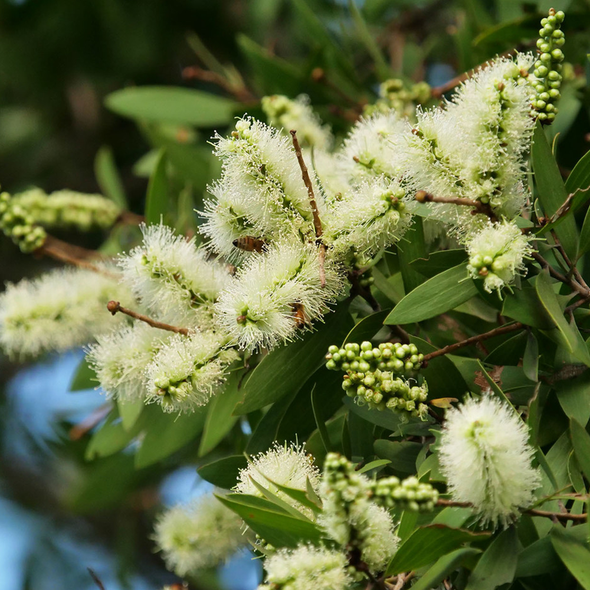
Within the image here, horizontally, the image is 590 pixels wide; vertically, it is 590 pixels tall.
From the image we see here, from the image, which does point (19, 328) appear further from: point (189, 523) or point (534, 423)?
point (534, 423)

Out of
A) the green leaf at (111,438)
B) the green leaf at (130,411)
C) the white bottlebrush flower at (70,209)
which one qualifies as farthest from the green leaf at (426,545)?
the white bottlebrush flower at (70,209)

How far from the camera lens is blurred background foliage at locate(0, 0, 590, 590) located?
2.24 meters

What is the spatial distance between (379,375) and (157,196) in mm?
930

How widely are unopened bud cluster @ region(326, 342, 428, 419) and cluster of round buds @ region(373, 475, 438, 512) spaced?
17cm

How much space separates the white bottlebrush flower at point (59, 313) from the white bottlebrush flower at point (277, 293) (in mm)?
651

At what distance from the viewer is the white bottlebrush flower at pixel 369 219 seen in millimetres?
1167

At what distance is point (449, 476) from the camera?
3.34ft

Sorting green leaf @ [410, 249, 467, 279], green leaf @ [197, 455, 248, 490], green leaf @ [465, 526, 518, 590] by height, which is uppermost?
green leaf @ [410, 249, 467, 279]

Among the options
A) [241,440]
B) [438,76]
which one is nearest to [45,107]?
[438,76]

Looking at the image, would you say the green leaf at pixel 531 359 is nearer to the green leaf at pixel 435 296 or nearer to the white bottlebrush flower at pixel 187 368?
the green leaf at pixel 435 296

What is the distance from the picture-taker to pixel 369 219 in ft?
3.84

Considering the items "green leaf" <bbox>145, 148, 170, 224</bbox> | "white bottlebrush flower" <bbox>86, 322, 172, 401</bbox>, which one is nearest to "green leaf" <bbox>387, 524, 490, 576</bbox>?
"white bottlebrush flower" <bbox>86, 322, 172, 401</bbox>

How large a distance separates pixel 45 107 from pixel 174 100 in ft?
4.20

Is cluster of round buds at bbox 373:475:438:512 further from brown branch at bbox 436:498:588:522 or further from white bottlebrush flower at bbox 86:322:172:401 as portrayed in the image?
white bottlebrush flower at bbox 86:322:172:401
